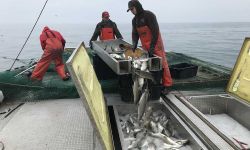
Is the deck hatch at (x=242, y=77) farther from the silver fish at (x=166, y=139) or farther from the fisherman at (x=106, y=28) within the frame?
the fisherman at (x=106, y=28)

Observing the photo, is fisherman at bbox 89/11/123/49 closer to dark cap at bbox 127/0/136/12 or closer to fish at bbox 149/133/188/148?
dark cap at bbox 127/0/136/12

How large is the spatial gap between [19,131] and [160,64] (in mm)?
2679

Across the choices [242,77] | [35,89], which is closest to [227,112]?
[242,77]

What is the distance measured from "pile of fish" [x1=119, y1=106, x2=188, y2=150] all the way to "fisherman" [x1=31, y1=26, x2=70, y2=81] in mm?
2626

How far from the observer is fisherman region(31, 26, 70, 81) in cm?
676

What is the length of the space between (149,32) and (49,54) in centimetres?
258

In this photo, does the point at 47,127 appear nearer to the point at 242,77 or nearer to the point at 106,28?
the point at 242,77

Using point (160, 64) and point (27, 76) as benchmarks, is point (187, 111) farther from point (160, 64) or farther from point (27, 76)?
point (27, 76)

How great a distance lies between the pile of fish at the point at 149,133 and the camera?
158 inches

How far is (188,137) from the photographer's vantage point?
13.6 ft

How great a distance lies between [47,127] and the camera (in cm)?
473

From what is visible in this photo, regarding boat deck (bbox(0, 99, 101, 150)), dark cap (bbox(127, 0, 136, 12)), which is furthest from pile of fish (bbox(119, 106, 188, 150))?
dark cap (bbox(127, 0, 136, 12))

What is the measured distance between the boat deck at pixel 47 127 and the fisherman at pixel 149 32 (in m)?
1.84

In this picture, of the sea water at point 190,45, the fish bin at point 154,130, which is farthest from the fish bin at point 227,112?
the sea water at point 190,45
